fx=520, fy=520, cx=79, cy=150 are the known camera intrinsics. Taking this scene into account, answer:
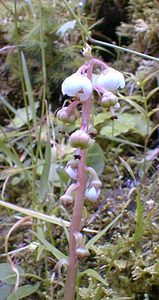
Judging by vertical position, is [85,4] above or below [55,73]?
above

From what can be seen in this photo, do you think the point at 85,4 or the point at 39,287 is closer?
the point at 39,287

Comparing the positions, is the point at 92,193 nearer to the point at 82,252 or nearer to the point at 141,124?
the point at 82,252

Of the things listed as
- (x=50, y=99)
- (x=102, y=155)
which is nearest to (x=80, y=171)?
(x=102, y=155)

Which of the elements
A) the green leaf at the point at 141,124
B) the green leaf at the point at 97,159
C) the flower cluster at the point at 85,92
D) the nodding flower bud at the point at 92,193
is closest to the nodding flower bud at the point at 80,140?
the flower cluster at the point at 85,92

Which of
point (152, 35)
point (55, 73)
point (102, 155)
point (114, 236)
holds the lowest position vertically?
point (114, 236)

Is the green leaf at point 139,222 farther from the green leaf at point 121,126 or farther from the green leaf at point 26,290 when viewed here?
the green leaf at point 121,126

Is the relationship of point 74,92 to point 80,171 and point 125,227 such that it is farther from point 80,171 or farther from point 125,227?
point 125,227

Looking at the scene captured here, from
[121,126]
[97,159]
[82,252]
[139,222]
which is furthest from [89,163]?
[82,252]

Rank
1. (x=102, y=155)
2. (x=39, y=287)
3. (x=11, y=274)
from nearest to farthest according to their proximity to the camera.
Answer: (x=11, y=274) < (x=39, y=287) < (x=102, y=155)
